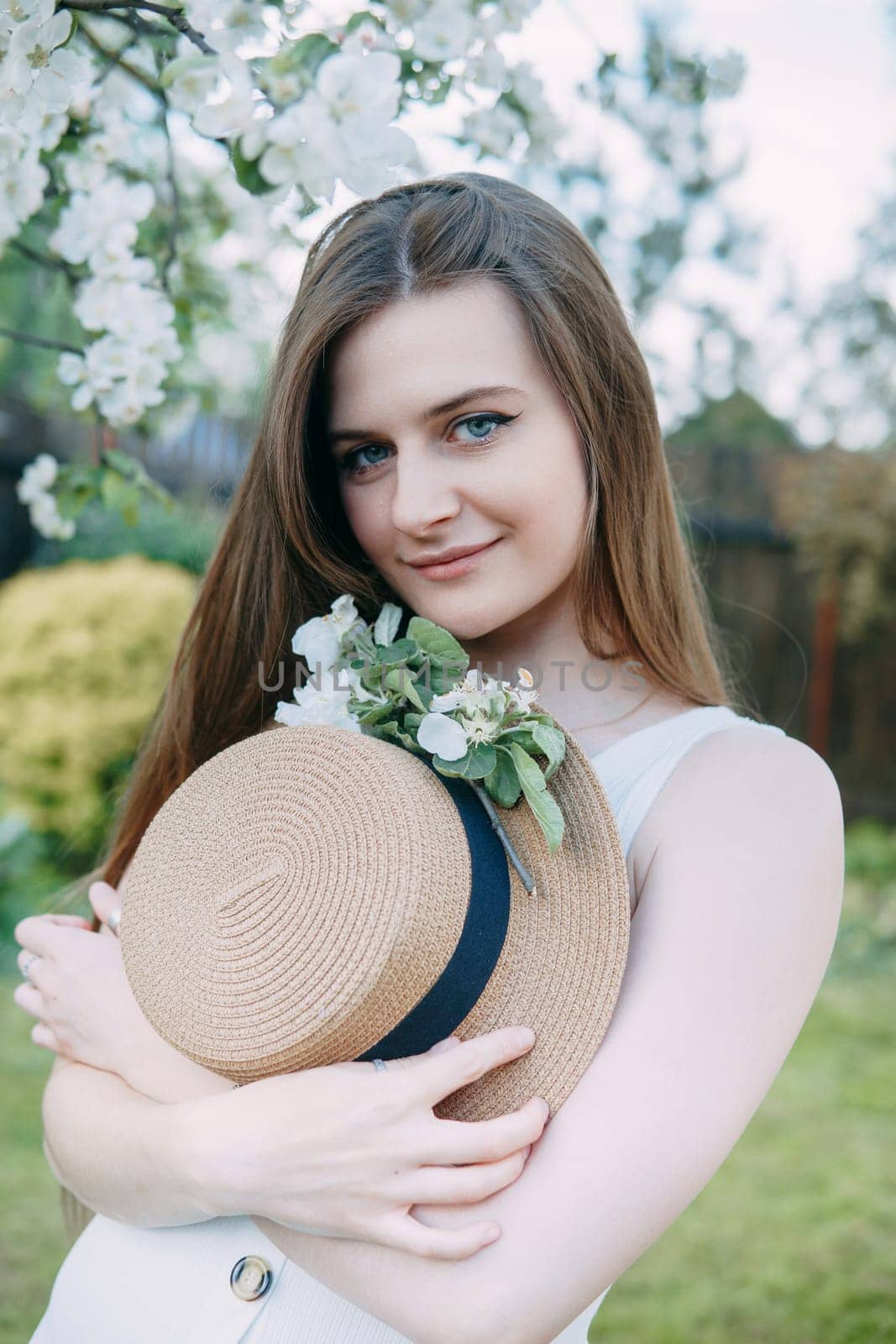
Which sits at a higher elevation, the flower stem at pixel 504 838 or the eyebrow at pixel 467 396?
the eyebrow at pixel 467 396

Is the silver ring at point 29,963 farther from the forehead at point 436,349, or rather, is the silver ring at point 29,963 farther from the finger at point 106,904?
the forehead at point 436,349

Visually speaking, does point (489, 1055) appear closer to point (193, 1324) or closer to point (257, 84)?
point (193, 1324)

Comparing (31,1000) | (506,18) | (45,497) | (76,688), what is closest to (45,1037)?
(31,1000)

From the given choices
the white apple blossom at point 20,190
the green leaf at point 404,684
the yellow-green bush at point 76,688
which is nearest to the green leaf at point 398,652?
the green leaf at point 404,684

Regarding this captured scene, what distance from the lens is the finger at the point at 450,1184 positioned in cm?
134

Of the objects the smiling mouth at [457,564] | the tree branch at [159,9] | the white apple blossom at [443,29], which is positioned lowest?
the smiling mouth at [457,564]

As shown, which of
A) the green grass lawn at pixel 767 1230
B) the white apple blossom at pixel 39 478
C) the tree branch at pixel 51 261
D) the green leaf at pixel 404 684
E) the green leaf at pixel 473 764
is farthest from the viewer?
the green grass lawn at pixel 767 1230

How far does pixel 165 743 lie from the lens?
2203mm

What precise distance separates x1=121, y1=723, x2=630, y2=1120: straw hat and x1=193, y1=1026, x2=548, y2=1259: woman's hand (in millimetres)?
38

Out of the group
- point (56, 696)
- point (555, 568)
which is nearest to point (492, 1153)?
point (555, 568)

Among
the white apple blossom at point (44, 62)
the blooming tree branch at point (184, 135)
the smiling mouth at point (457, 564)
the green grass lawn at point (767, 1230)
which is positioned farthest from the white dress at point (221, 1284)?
the green grass lawn at point (767, 1230)

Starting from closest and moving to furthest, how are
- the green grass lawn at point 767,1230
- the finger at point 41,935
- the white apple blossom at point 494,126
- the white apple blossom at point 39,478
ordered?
1. the finger at point 41,935
2. the white apple blossom at point 494,126
3. the white apple blossom at point 39,478
4. the green grass lawn at point 767,1230

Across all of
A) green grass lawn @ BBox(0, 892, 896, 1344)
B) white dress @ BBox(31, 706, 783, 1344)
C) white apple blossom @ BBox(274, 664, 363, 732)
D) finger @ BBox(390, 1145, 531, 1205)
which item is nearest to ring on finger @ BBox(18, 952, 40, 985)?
white dress @ BBox(31, 706, 783, 1344)

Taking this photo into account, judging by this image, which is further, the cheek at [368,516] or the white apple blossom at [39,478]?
the white apple blossom at [39,478]
